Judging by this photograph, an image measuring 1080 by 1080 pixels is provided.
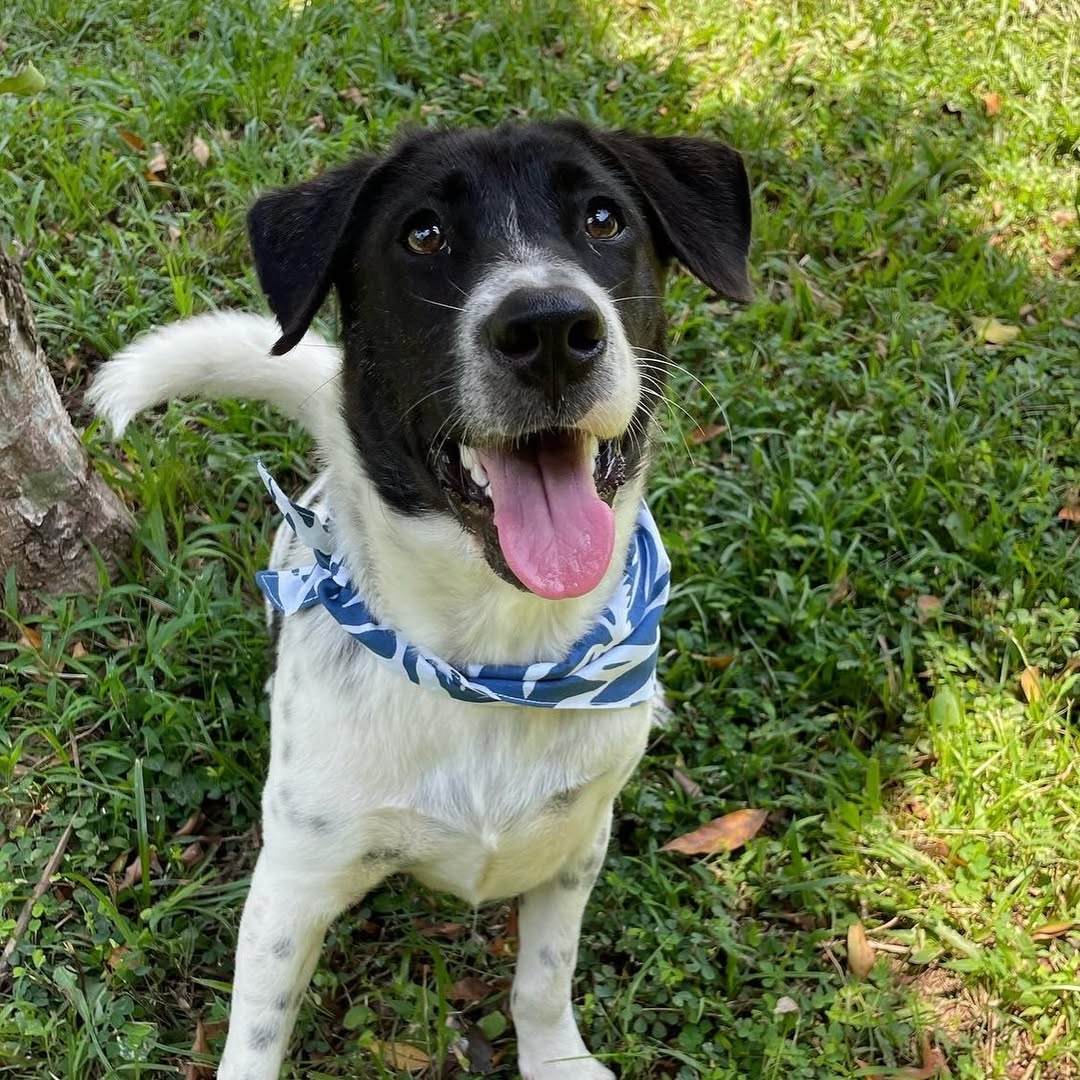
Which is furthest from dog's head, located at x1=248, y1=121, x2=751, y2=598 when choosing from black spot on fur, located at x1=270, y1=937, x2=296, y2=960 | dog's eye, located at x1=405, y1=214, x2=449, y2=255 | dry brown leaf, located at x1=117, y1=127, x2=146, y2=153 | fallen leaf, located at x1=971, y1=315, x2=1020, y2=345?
dry brown leaf, located at x1=117, y1=127, x2=146, y2=153

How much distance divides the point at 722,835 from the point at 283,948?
1.33 metres

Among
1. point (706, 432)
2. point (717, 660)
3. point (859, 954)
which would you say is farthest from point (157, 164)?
point (859, 954)

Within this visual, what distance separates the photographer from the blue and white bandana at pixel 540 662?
7.49 feet

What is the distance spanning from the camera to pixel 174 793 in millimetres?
3070

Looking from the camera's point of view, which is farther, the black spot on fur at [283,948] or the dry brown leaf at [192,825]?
the dry brown leaf at [192,825]

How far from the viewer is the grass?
9.42ft

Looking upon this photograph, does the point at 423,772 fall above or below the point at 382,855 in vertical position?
above

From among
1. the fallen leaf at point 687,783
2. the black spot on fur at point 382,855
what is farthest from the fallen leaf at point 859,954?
the black spot on fur at point 382,855

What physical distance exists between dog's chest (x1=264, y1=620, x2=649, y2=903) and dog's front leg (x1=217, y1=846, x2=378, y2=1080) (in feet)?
0.27

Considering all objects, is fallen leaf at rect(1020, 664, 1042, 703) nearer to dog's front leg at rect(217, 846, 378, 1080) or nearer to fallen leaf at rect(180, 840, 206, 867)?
dog's front leg at rect(217, 846, 378, 1080)

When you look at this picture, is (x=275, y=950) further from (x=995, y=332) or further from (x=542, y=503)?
(x=995, y=332)

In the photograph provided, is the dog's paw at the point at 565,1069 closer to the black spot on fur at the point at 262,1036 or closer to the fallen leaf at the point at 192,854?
the black spot on fur at the point at 262,1036

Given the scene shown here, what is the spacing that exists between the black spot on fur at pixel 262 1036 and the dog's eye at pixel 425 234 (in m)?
1.63

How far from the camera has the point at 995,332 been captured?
4.56m
